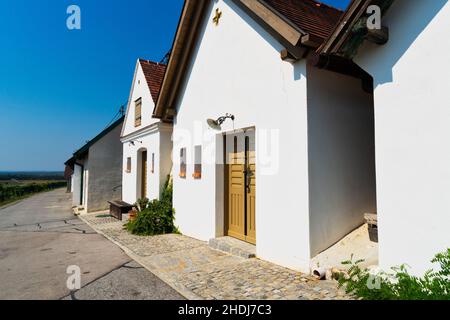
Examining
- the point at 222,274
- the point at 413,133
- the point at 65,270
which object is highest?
the point at 413,133

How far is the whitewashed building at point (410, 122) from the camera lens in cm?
312

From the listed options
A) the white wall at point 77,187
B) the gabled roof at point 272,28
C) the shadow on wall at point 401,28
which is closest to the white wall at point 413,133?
the shadow on wall at point 401,28

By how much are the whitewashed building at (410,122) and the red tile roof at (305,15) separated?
0.81m

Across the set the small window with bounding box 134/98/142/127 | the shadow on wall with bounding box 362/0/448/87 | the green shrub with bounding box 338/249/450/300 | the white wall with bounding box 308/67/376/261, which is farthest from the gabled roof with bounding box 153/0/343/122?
the green shrub with bounding box 338/249/450/300

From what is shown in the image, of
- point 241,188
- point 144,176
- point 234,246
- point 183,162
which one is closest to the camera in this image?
point 234,246

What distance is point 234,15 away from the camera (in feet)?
20.4

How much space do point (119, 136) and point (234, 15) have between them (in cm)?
1070

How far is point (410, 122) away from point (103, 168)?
13868mm

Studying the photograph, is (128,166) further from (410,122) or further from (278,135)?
(410,122)

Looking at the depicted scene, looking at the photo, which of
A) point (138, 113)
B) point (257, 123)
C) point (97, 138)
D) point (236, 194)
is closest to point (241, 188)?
point (236, 194)

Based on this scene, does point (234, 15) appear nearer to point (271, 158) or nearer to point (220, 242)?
point (271, 158)

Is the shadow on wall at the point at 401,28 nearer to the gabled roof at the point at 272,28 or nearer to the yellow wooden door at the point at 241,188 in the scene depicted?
the gabled roof at the point at 272,28

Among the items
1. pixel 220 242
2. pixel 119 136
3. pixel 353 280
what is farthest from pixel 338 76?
pixel 119 136

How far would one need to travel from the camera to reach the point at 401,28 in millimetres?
3494
